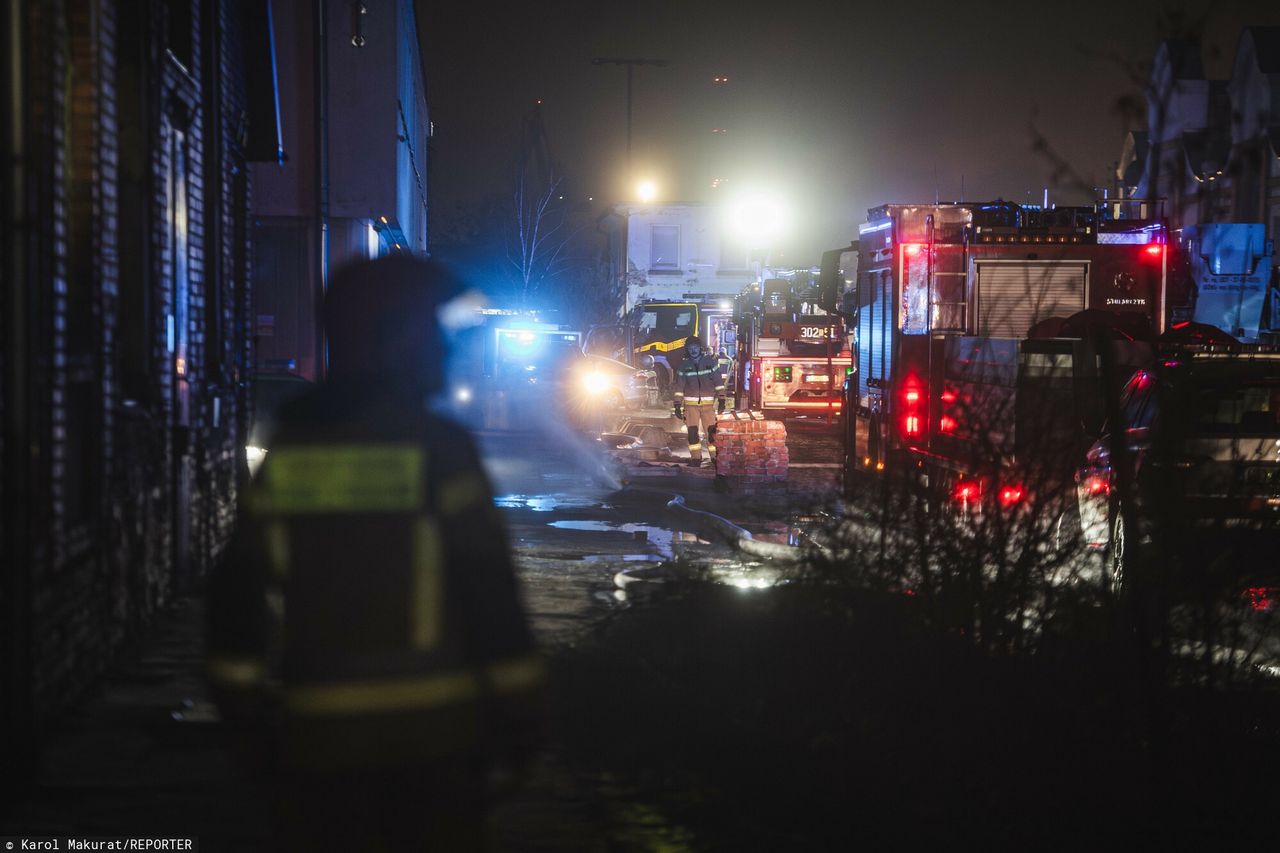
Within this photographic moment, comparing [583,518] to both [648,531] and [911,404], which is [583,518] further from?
[911,404]

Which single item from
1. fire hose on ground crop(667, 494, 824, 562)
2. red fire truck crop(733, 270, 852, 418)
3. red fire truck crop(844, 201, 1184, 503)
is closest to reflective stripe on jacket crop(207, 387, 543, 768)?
fire hose on ground crop(667, 494, 824, 562)

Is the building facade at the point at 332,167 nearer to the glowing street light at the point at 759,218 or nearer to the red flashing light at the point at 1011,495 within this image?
the red flashing light at the point at 1011,495

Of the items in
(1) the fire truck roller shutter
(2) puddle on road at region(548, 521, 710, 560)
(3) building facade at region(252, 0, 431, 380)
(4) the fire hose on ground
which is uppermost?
(3) building facade at region(252, 0, 431, 380)

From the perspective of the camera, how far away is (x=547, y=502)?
17172 millimetres

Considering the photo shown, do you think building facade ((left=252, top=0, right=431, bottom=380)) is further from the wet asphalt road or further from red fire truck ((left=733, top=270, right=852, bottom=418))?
red fire truck ((left=733, top=270, right=852, bottom=418))

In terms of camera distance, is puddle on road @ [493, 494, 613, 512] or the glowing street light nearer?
puddle on road @ [493, 494, 613, 512]

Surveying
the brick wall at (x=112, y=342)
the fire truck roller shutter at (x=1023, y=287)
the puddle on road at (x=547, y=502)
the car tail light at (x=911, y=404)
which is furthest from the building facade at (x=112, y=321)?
the fire truck roller shutter at (x=1023, y=287)

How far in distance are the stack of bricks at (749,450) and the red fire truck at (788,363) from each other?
328 inches

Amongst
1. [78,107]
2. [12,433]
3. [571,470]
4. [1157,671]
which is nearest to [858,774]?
[1157,671]

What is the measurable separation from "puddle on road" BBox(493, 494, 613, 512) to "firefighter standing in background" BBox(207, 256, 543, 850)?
13.3m

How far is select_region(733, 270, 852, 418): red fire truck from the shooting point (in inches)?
1112

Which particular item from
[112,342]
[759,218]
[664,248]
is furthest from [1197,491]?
[664,248]

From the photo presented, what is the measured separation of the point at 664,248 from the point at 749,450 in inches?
2287

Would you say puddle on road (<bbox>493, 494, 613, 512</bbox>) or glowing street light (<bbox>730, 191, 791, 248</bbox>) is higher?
glowing street light (<bbox>730, 191, 791, 248</bbox>)
